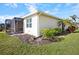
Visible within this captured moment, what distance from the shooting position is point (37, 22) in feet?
13.1

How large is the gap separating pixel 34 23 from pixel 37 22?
57 mm

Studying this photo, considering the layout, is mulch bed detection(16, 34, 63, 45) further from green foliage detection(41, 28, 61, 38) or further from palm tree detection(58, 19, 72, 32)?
palm tree detection(58, 19, 72, 32)

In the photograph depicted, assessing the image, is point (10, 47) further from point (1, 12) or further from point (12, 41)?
point (1, 12)

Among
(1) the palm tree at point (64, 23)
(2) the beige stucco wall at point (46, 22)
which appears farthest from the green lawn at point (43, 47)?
(2) the beige stucco wall at point (46, 22)

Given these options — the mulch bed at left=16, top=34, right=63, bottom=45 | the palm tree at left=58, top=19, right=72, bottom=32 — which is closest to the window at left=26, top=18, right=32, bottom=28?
the mulch bed at left=16, top=34, right=63, bottom=45

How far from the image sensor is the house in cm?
396

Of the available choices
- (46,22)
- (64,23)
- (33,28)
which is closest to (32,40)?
(33,28)

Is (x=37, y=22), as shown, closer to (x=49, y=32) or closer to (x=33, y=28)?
(x=33, y=28)

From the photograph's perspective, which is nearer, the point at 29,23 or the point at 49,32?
the point at 49,32

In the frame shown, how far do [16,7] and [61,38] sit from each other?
0.84 meters

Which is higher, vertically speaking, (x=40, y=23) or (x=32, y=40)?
(x=40, y=23)

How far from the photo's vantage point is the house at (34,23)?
3965 mm
